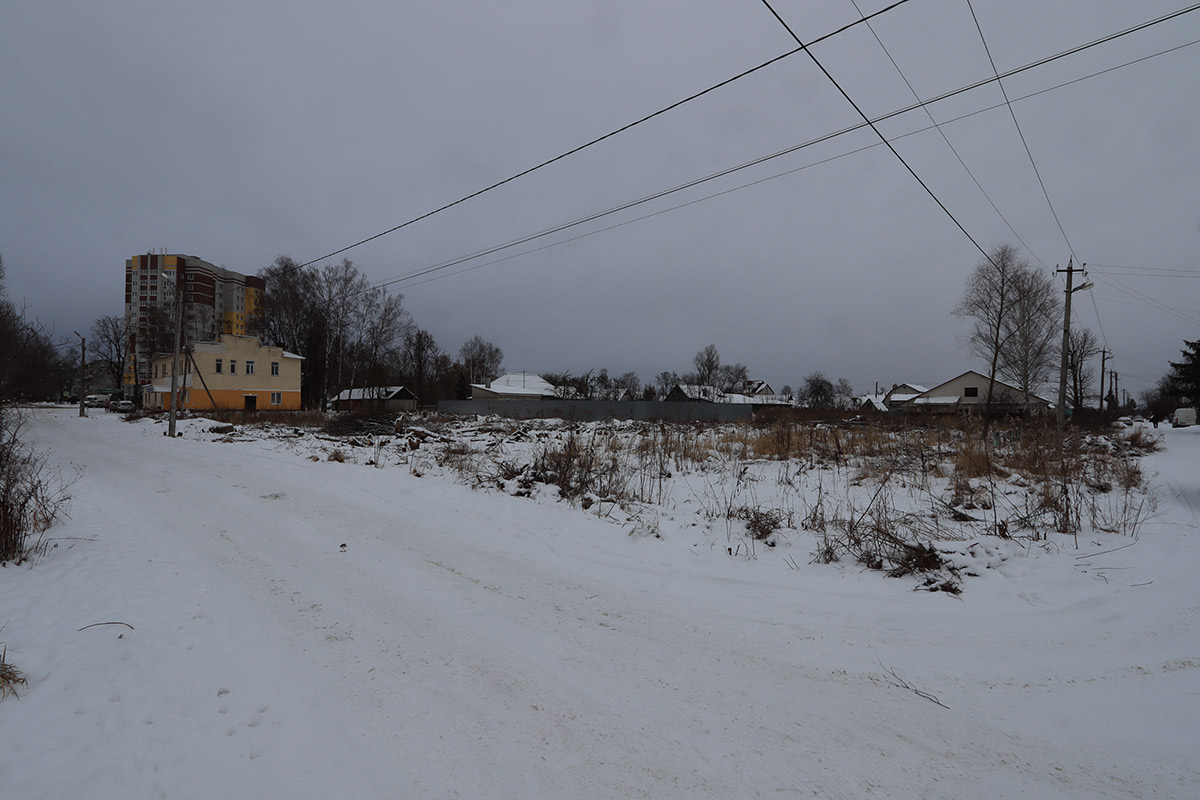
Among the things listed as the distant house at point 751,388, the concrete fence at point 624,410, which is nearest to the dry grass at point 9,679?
the concrete fence at point 624,410

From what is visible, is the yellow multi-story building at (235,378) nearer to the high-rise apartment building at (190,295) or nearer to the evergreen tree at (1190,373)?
the high-rise apartment building at (190,295)

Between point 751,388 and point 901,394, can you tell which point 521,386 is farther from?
point 901,394

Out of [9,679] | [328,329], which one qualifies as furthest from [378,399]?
[9,679]

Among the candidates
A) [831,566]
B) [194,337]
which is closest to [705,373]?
[194,337]

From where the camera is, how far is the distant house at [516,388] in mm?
65625

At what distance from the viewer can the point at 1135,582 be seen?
472 cm

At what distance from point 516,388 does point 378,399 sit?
22219 mm

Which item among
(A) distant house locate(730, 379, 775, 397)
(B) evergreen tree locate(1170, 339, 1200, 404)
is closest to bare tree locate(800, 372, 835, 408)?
(A) distant house locate(730, 379, 775, 397)

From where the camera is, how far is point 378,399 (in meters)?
53.5

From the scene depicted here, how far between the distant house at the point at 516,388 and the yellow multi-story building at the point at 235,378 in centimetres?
2120

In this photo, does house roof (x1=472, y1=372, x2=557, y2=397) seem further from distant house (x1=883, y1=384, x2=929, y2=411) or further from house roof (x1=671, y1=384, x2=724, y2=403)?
distant house (x1=883, y1=384, x2=929, y2=411)

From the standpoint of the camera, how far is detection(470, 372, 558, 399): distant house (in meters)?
65.6

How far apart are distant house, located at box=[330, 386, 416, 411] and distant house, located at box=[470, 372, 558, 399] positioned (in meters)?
8.83

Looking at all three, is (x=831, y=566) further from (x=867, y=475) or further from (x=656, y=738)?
(x=867, y=475)
